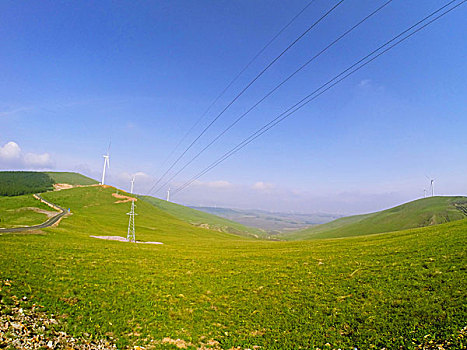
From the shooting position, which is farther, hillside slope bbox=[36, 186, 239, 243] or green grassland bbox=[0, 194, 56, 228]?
hillside slope bbox=[36, 186, 239, 243]

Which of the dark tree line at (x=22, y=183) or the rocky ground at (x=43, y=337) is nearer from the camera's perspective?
the rocky ground at (x=43, y=337)

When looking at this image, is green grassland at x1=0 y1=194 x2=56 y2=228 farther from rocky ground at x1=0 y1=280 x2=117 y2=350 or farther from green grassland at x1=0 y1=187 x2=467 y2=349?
rocky ground at x1=0 y1=280 x2=117 y2=350

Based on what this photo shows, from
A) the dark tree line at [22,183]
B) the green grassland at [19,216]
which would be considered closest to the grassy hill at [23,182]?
the dark tree line at [22,183]

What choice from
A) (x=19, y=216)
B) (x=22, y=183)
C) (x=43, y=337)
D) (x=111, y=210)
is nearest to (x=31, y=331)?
(x=43, y=337)

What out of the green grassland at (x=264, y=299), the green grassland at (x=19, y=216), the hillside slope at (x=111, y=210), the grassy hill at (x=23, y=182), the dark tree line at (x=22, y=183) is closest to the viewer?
the green grassland at (x=264, y=299)

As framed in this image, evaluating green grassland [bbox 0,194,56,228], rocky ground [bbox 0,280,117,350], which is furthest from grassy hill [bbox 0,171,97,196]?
rocky ground [bbox 0,280,117,350]

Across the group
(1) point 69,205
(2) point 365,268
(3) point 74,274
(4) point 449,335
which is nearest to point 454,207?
(2) point 365,268

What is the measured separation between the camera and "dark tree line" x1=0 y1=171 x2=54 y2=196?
145250 mm

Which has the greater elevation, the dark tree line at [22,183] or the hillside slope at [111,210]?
the dark tree line at [22,183]

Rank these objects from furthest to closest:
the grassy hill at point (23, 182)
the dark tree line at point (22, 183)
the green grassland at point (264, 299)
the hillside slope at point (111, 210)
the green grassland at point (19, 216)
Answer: the grassy hill at point (23, 182) → the dark tree line at point (22, 183) → the hillside slope at point (111, 210) → the green grassland at point (19, 216) → the green grassland at point (264, 299)

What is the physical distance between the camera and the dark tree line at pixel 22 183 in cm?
14525

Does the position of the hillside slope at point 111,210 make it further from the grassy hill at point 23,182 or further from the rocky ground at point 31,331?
the rocky ground at point 31,331

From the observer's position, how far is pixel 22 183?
542 feet

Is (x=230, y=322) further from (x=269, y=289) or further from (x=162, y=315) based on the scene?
(x=269, y=289)
